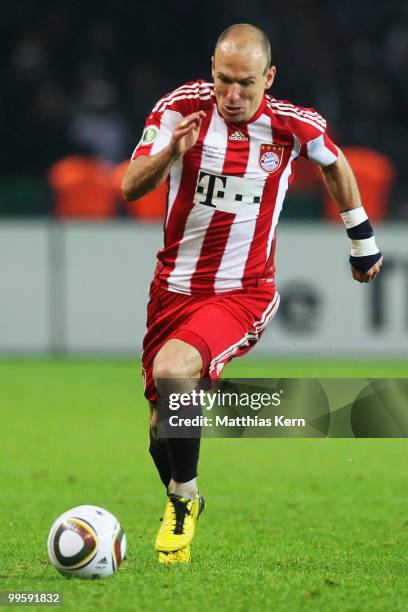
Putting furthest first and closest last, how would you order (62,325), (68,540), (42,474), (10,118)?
(10,118) < (62,325) < (42,474) < (68,540)

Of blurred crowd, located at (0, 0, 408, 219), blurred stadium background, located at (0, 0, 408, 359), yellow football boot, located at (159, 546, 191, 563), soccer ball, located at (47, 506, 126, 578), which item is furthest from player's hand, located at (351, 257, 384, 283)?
blurred crowd, located at (0, 0, 408, 219)

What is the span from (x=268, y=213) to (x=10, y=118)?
9.16m

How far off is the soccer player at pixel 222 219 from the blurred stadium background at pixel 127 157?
7275mm

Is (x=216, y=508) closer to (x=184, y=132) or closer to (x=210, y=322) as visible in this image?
(x=210, y=322)

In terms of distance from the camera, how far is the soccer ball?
433 centimetres

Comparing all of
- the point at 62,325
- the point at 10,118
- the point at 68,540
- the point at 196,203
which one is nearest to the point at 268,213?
the point at 196,203

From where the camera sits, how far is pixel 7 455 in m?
7.77

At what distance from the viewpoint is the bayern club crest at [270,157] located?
5.12 metres

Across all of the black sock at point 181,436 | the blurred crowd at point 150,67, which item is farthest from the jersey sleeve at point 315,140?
the blurred crowd at point 150,67

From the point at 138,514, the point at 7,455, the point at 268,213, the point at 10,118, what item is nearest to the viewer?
the point at 268,213

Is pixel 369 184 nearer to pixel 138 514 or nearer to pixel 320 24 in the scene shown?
pixel 320 24

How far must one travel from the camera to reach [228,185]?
5.10 meters

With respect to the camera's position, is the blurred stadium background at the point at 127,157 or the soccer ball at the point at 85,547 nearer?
the soccer ball at the point at 85,547

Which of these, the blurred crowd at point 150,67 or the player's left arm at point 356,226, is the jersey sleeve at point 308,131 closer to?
the player's left arm at point 356,226
